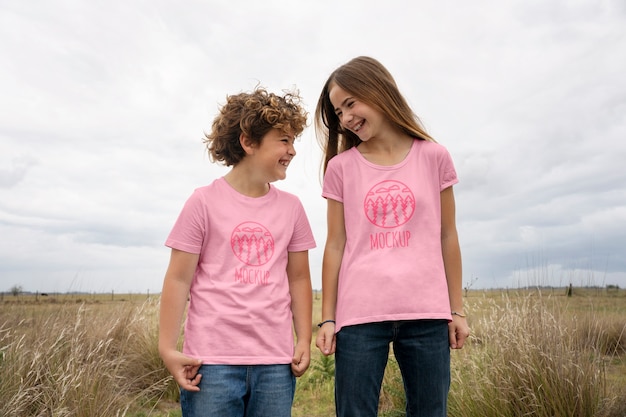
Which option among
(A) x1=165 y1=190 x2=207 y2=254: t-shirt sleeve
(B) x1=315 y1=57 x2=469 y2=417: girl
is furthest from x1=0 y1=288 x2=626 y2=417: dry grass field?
(A) x1=165 y1=190 x2=207 y2=254: t-shirt sleeve

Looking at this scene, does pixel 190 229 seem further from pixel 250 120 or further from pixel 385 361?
pixel 385 361

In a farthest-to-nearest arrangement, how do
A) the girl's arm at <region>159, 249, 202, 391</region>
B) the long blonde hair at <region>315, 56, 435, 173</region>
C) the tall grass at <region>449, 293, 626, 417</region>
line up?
the tall grass at <region>449, 293, 626, 417</region>
the long blonde hair at <region>315, 56, 435, 173</region>
the girl's arm at <region>159, 249, 202, 391</region>

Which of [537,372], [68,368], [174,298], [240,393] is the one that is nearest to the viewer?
[240,393]

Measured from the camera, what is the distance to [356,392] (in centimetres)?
221

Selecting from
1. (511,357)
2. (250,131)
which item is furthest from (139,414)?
(250,131)

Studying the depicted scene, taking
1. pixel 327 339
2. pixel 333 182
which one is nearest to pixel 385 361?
pixel 327 339

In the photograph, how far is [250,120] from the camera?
246 cm

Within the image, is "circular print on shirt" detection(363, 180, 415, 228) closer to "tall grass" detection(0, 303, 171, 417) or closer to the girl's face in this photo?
the girl's face

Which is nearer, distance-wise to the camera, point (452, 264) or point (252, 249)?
point (252, 249)

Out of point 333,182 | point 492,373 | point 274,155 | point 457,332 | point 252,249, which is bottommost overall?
point 492,373

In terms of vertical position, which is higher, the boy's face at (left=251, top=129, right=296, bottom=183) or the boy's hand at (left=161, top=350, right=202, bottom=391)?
the boy's face at (left=251, top=129, right=296, bottom=183)

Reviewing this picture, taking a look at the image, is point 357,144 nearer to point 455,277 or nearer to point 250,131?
point 250,131

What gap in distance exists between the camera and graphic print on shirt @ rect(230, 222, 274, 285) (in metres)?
2.22

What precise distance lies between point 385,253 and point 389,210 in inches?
7.8
